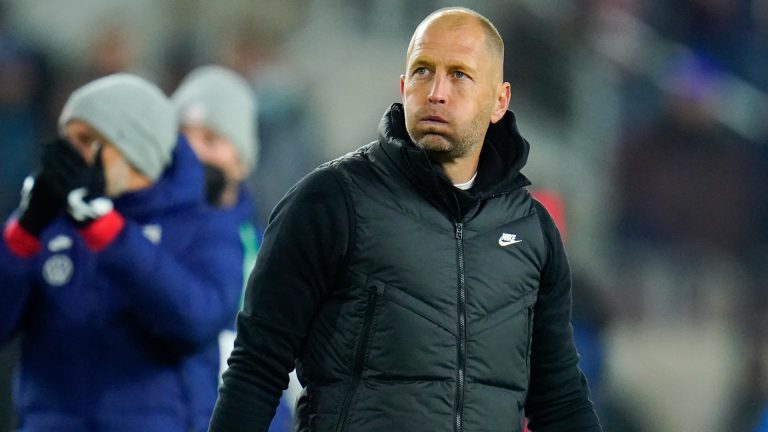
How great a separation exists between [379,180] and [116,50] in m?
3.87

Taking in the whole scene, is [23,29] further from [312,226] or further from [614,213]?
[312,226]

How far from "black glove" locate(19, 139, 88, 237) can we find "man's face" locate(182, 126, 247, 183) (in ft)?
5.63

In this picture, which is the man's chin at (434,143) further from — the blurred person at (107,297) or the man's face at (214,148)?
the man's face at (214,148)

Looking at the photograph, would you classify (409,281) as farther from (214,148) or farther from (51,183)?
(214,148)

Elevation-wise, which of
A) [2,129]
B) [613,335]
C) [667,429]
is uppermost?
[2,129]

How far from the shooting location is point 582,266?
579cm

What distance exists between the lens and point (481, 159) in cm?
223

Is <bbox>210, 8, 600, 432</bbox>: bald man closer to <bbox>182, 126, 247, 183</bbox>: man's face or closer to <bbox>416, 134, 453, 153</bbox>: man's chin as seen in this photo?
<bbox>416, 134, 453, 153</bbox>: man's chin

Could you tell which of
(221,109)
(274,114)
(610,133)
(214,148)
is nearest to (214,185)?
(214,148)

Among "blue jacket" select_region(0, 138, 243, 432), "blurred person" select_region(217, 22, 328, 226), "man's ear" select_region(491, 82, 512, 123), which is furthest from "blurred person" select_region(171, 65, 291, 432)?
"man's ear" select_region(491, 82, 512, 123)

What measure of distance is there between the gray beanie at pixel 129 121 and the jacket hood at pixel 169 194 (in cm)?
3

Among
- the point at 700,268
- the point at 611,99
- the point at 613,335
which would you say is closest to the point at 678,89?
Result: the point at 611,99

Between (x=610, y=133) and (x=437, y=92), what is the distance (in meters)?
3.99

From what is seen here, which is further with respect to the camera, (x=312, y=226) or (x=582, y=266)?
(x=582, y=266)
